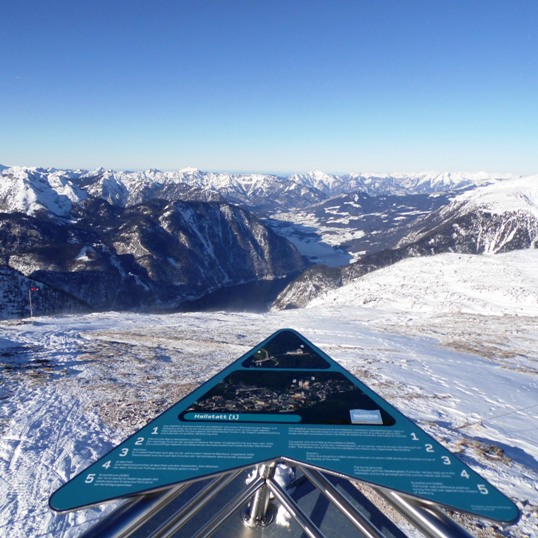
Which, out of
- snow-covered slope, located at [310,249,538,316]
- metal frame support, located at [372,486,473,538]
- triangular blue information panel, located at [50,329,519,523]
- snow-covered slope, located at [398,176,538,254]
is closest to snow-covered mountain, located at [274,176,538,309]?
snow-covered slope, located at [398,176,538,254]

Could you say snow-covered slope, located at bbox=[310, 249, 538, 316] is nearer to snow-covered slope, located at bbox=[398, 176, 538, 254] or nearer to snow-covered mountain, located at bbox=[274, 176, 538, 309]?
snow-covered mountain, located at bbox=[274, 176, 538, 309]

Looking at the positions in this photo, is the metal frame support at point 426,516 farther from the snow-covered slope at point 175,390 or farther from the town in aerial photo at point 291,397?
the snow-covered slope at point 175,390

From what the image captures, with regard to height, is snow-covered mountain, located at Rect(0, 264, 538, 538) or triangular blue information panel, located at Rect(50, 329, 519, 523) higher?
triangular blue information panel, located at Rect(50, 329, 519, 523)

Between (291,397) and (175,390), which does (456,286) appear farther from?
(291,397)

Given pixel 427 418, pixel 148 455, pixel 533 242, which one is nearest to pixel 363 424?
pixel 148 455

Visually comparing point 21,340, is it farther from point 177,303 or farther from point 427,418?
point 177,303

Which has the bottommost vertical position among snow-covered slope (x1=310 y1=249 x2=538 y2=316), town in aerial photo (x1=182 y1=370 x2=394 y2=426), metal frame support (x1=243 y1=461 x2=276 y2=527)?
snow-covered slope (x1=310 y1=249 x2=538 y2=316)
